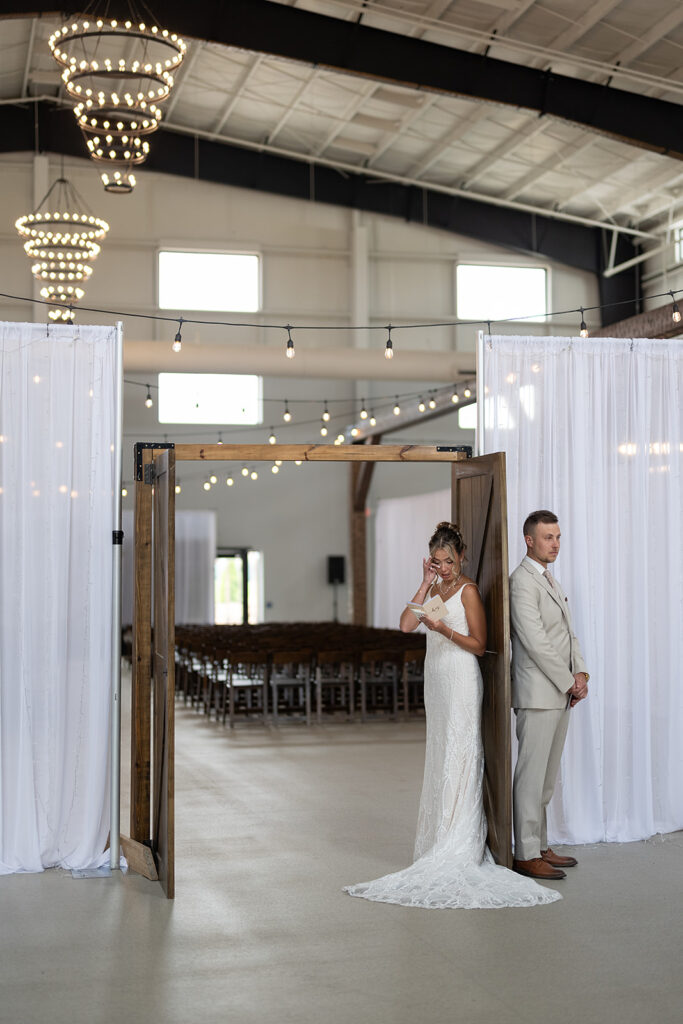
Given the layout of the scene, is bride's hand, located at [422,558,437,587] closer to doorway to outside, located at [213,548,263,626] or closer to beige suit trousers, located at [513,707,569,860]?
beige suit trousers, located at [513,707,569,860]

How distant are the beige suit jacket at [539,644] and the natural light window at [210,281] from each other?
1544 cm

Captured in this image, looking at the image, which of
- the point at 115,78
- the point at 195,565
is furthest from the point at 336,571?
the point at 115,78

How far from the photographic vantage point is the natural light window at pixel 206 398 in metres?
21.0

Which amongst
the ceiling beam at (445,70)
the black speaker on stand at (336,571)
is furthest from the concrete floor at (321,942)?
the black speaker on stand at (336,571)

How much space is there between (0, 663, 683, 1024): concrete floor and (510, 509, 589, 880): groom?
0.31 metres

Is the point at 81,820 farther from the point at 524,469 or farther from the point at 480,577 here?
the point at 524,469

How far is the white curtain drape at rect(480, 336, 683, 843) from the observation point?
6.69 metres

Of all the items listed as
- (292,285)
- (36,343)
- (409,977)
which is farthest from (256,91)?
(409,977)

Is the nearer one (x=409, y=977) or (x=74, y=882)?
(x=409, y=977)

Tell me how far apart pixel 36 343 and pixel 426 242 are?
15959 mm

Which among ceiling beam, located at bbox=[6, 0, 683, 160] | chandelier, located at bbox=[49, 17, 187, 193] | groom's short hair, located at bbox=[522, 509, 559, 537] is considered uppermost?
ceiling beam, located at bbox=[6, 0, 683, 160]

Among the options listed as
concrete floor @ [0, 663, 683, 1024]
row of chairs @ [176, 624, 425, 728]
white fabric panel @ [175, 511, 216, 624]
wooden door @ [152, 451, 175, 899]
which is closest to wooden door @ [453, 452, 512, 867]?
concrete floor @ [0, 663, 683, 1024]

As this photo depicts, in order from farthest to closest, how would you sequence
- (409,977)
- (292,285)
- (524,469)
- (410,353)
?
(292,285) < (410,353) < (524,469) < (409,977)

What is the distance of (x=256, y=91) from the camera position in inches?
701
